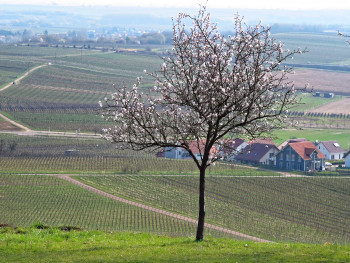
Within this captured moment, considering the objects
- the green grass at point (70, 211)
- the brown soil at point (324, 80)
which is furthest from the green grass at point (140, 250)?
the brown soil at point (324, 80)

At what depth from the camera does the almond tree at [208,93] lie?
1591cm

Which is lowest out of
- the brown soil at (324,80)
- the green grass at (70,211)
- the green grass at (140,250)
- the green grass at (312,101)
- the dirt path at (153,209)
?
the dirt path at (153,209)

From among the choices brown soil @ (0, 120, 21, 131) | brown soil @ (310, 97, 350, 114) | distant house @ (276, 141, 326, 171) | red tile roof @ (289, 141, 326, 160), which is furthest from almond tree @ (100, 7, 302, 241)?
brown soil @ (310, 97, 350, 114)

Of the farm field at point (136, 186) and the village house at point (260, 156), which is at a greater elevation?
the farm field at point (136, 186)

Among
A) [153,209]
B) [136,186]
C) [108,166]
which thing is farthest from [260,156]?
[153,209]

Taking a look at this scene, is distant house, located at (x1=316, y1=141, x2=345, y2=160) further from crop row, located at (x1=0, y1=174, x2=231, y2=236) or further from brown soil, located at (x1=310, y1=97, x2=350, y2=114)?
crop row, located at (x1=0, y1=174, x2=231, y2=236)

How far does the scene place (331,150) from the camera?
7594 centimetres

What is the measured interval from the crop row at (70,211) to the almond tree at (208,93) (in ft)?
55.1

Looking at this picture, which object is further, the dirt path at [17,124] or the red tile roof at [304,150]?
the dirt path at [17,124]

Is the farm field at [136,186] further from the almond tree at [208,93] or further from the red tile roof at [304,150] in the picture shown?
the red tile roof at [304,150]

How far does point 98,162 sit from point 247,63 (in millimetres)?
47769

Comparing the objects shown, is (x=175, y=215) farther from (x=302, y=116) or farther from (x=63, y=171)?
(x=302, y=116)

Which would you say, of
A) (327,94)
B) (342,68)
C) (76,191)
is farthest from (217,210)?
(342,68)

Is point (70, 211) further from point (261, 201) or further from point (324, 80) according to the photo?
point (324, 80)
